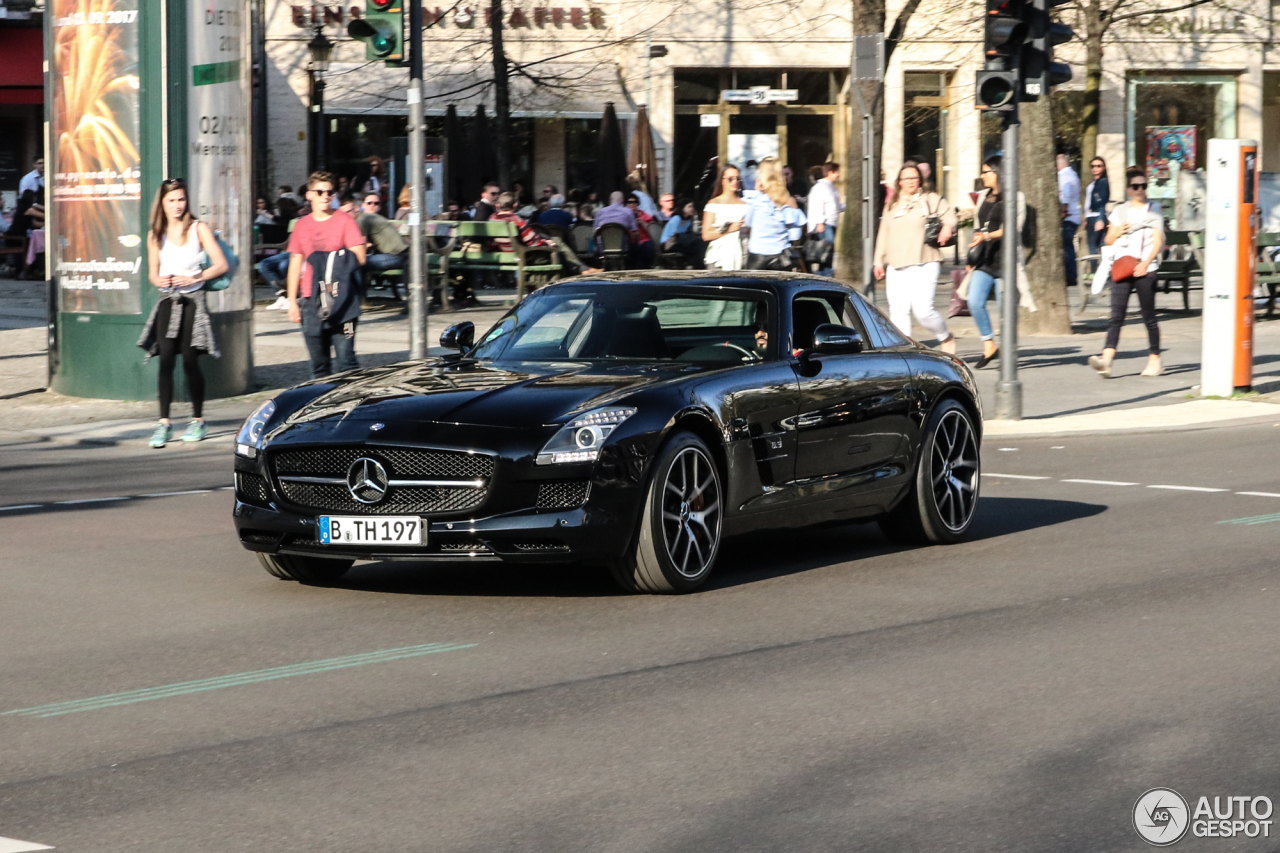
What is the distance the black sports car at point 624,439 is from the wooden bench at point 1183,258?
17049 millimetres

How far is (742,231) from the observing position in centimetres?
1919

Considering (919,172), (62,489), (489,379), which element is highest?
(919,172)

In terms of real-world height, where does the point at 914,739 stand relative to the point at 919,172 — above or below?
below

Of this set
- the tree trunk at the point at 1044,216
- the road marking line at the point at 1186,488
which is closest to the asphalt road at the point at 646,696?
the road marking line at the point at 1186,488

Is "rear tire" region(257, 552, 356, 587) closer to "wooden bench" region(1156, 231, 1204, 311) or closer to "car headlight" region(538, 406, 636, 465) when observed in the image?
"car headlight" region(538, 406, 636, 465)

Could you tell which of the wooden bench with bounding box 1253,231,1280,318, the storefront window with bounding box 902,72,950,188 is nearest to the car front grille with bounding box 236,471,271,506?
the wooden bench with bounding box 1253,231,1280,318

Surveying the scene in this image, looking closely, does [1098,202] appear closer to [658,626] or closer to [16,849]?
[658,626]

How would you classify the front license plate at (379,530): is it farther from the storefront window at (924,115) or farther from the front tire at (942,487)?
the storefront window at (924,115)

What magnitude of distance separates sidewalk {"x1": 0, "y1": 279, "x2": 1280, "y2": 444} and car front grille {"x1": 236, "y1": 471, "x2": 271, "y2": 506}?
639cm

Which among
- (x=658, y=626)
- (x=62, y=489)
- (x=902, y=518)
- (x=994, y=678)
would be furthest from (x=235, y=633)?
(x=62, y=489)

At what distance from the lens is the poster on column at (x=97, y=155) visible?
16.5 metres

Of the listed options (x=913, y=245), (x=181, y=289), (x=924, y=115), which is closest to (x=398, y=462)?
(x=181, y=289)

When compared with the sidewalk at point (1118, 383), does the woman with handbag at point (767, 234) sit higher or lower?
higher

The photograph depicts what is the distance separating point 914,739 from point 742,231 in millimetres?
13591
